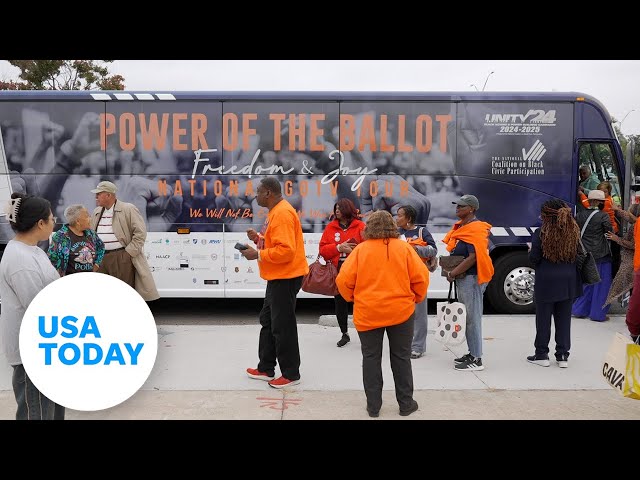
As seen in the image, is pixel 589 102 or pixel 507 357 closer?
pixel 507 357

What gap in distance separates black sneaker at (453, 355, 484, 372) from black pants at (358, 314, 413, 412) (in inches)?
59.5

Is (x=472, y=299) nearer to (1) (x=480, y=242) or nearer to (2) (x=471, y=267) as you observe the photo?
(2) (x=471, y=267)

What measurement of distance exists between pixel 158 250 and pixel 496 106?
17.9ft

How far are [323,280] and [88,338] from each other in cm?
392

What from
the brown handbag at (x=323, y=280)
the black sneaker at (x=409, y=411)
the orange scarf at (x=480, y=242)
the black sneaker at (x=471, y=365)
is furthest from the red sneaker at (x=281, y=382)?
→ the orange scarf at (x=480, y=242)

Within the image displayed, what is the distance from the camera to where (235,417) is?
4.93 m

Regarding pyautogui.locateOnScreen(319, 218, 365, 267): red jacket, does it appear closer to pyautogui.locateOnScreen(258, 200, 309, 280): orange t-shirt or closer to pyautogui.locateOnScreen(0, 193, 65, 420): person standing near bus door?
pyautogui.locateOnScreen(258, 200, 309, 280): orange t-shirt

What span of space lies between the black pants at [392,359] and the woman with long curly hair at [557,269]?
208 centimetres

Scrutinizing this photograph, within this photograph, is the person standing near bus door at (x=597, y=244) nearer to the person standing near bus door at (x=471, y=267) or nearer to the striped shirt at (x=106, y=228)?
the person standing near bus door at (x=471, y=267)

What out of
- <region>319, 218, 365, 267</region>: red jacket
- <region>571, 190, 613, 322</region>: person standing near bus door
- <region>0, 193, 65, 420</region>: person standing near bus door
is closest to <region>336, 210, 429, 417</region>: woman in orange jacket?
<region>319, 218, 365, 267</region>: red jacket

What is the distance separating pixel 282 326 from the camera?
550cm

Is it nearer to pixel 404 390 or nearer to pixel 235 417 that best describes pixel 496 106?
pixel 404 390

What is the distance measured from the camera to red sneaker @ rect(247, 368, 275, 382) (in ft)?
19.2
